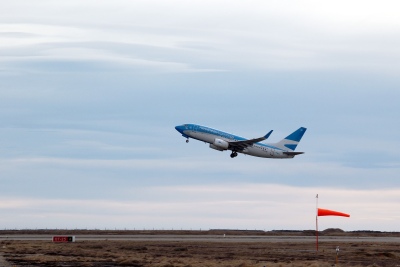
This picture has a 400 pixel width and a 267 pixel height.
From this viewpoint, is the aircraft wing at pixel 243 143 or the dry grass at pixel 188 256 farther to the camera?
the aircraft wing at pixel 243 143

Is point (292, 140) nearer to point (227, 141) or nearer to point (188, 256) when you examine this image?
point (227, 141)

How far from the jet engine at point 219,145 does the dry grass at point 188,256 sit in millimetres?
39858

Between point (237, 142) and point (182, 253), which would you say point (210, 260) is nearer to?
point (182, 253)

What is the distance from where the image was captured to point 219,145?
5020 inches

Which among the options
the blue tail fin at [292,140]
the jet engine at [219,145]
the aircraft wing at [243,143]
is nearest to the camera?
the jet engine at [219,145]

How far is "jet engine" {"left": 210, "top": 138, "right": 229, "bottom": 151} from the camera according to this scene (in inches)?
5025

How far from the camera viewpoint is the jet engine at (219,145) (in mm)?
127625

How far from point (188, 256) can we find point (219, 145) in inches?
2351

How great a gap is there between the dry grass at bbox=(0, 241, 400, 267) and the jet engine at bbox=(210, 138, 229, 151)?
39.9 meters

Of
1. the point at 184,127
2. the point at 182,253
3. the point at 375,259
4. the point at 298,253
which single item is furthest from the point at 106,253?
the point at 184,127

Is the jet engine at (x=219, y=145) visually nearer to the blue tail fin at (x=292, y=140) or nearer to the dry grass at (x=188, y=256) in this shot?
the blue tail fin at (x=292, y=140)

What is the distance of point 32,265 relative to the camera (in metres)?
55.8

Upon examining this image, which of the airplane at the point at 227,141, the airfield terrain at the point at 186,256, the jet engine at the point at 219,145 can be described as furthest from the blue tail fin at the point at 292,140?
the airfield terrain at the point at 186,256

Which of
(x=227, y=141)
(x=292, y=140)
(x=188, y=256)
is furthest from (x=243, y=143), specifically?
(x=188, y=256)
